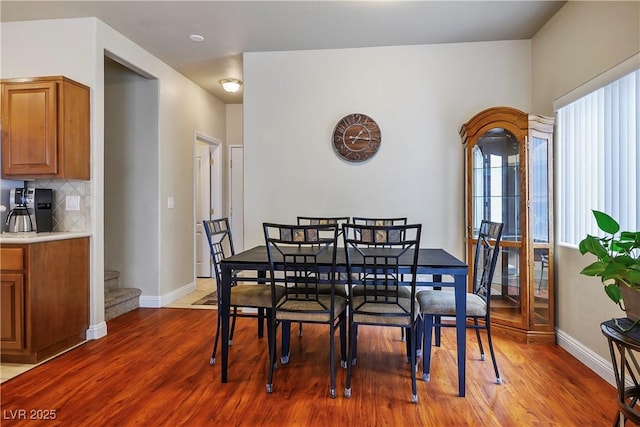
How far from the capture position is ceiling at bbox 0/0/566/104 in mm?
2961

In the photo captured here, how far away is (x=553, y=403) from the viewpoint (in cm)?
213

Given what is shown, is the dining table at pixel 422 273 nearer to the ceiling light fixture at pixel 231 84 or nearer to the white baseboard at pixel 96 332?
the white baseboard at pixel 96 332

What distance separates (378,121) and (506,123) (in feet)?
3.93

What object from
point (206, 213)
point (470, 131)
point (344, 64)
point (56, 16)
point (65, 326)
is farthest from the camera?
point (206, 213)

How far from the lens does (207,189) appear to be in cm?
559

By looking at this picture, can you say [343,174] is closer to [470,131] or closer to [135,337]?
[470,131]

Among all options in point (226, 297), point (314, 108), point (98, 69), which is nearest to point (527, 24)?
point (314, 108)

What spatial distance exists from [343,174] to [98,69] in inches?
95.4

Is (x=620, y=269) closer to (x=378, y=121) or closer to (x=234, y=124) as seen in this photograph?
(x=378, y=121)

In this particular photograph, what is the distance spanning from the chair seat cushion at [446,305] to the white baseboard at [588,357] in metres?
0.86

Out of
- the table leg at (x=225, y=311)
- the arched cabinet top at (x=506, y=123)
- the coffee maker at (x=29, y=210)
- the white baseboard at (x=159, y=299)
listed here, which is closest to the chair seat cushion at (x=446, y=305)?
the table leg at (x=225, y=311)

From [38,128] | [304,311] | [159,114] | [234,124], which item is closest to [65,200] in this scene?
[38,128]

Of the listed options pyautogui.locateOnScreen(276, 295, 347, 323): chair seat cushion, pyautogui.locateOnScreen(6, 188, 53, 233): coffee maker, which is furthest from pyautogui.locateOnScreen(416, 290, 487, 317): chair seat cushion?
pyautogui.locateOnScreen(6, 188, 53, 233): coffee maker

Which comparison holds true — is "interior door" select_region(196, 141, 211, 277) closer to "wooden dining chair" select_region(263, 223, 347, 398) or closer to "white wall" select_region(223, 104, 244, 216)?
"white wall" select_region(223, 104, 244, 216)
